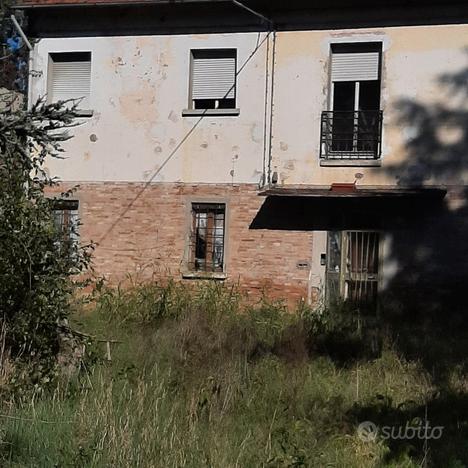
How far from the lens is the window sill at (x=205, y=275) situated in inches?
644

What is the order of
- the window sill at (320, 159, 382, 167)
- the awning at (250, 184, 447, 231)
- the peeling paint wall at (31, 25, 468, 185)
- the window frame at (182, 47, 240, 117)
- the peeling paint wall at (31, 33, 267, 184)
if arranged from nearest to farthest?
the awning at (250, 184, 447, 231)
the peeling paint wall at (31, 25, 468, 185)
the window sill at (320, 159, 382, 167)
the peeling paint wall at (31, 33, 267, 184)
the window frame at (182, 47, 240, 117)

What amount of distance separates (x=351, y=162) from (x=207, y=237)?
11.3ft

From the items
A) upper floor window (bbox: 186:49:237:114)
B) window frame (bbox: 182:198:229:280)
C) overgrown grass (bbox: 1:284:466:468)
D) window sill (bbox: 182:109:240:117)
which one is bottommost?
overgrown grass (bbox: 1:284:466:468)

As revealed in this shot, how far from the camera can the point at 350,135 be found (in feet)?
52.6

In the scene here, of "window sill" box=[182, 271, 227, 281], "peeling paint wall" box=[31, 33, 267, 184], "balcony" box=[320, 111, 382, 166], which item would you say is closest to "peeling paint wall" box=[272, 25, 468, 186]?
"balcony" box=[320, 111, 382, 166]

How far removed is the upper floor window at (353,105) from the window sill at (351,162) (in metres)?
0.09

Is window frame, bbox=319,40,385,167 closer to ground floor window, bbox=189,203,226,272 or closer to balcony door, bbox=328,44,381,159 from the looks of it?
balcony door, bbox=328,44,381,159

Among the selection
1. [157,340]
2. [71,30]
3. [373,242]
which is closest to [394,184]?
[373,242]

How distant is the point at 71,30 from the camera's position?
17.8 metres

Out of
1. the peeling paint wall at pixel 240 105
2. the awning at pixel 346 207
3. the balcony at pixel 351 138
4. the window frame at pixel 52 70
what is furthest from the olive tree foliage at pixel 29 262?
the window frame at pixel 52 70

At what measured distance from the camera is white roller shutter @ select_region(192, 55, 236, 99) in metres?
16.8

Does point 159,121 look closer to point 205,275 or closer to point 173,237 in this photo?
point 173,237

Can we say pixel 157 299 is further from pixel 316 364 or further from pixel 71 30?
pixel 71 30

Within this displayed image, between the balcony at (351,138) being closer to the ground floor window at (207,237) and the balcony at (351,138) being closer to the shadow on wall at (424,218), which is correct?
the shadow on wall at (424,218)
